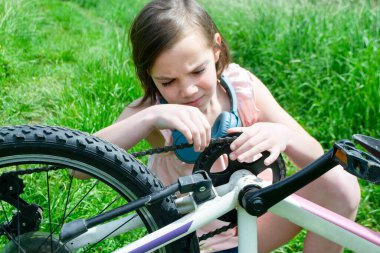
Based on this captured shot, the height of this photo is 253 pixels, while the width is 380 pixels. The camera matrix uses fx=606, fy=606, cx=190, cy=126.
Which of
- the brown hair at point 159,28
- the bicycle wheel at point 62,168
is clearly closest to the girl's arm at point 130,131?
the bicycle wheel at point 62,168

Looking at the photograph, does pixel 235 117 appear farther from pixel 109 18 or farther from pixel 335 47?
pixel 109 18

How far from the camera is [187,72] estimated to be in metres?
1.82

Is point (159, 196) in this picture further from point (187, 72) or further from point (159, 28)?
point (159, 28)

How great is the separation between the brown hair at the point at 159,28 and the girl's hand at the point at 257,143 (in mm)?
400

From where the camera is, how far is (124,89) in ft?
11.7

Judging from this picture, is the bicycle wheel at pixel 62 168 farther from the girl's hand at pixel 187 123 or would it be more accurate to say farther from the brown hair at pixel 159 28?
the brown hair at pixel 159 28

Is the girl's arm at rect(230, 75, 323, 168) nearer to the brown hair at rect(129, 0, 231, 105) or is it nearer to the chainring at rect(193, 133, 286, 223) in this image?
the chainring at rect(193, 133, 286, 223)

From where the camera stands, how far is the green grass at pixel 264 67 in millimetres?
3275

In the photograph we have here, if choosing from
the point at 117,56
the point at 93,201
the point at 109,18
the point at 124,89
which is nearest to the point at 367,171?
the point at 93,201

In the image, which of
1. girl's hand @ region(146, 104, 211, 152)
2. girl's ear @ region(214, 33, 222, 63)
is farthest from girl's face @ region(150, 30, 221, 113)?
girl's hand @ region(146, 104, 211, 152)

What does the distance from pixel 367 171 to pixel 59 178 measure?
161cm

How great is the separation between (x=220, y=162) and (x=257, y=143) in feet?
1.24

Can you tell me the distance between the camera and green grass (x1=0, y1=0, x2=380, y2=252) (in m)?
3.28

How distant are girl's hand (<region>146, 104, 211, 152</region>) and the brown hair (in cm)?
32
